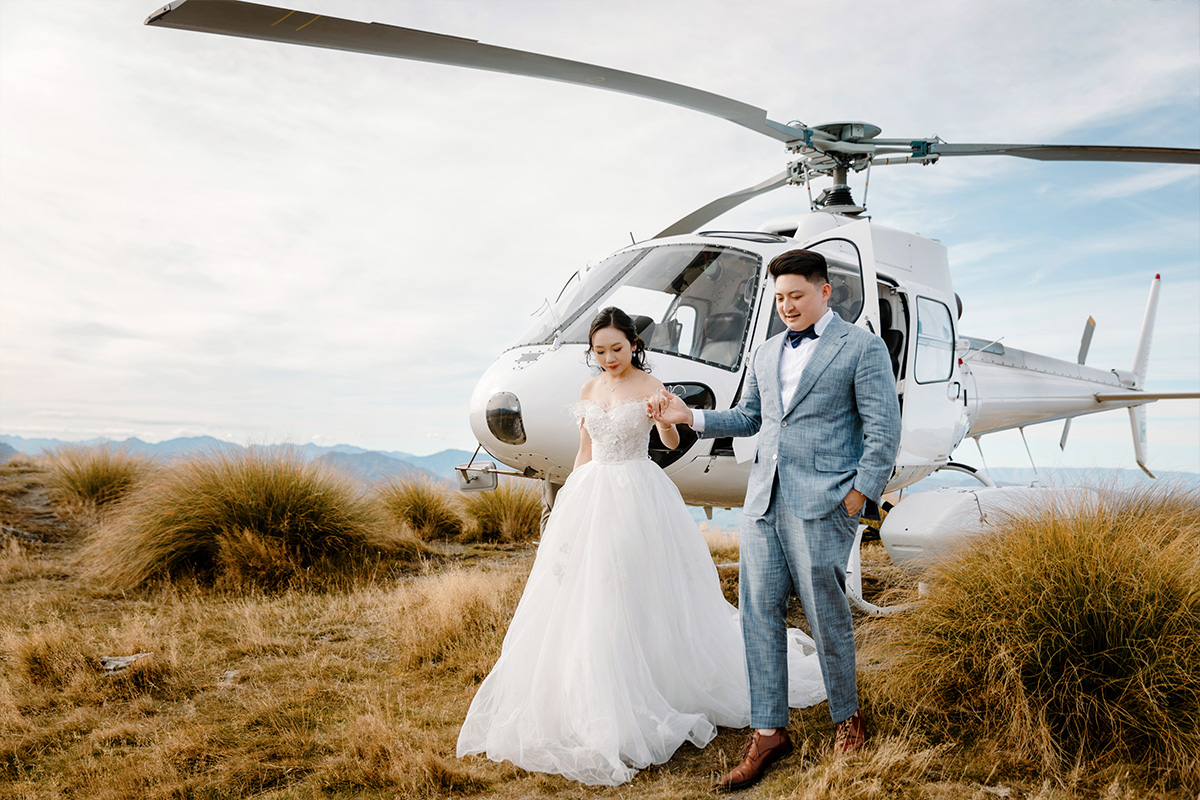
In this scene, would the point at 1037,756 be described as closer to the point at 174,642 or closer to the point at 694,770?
the point at 694,770

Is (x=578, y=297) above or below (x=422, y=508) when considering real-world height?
above

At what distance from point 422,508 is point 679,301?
22.0ft

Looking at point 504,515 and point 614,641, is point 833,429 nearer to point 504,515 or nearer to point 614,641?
point 614,641

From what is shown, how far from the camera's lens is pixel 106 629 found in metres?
5.79

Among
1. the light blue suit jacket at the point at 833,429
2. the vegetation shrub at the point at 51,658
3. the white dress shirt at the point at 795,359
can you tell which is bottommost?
the vegetation shrub at the point at 51,658

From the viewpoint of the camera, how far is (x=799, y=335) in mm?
3258

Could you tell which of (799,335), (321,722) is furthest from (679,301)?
(321,722)

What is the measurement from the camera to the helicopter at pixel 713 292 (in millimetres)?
4219

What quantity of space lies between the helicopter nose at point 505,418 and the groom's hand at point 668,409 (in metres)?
1.47

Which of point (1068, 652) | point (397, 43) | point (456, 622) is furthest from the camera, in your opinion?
point (456, 622)

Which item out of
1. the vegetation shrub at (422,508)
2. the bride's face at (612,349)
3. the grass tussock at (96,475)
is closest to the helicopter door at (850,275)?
the bride's face at (612,349)

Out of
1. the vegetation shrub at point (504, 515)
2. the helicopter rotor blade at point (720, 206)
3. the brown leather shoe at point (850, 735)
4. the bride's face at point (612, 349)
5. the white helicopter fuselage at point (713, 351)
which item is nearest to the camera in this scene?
the brown leather shoe at point (850, 735)

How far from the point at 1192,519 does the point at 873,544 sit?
195 inches

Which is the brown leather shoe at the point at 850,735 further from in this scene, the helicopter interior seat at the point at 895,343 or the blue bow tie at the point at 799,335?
the helicopter interior seat at the point at 895,343
